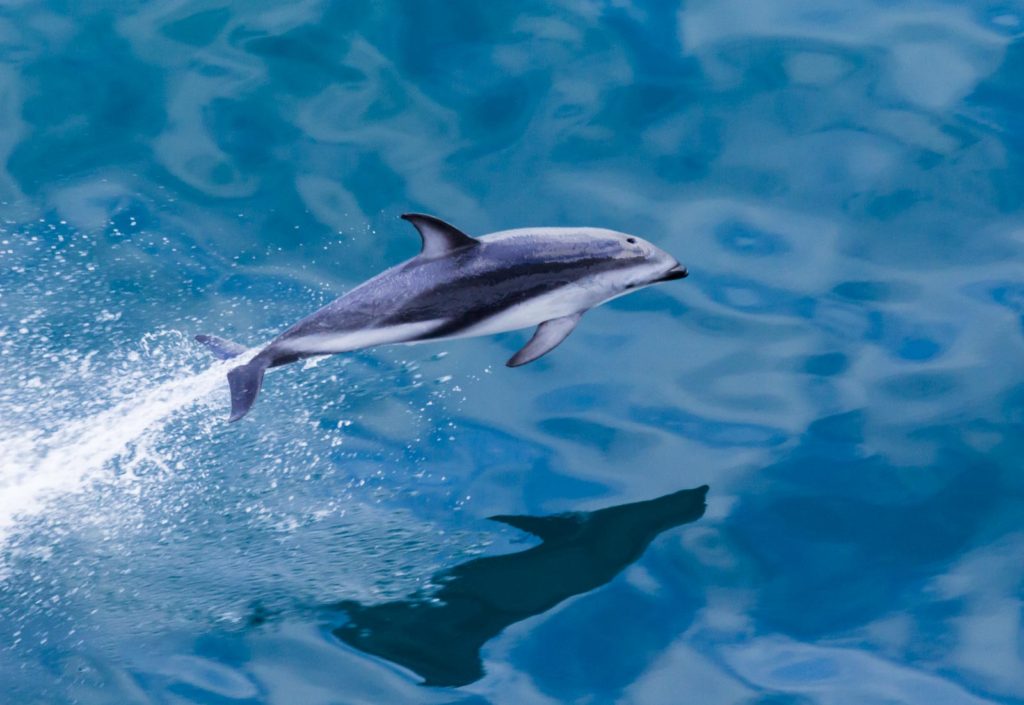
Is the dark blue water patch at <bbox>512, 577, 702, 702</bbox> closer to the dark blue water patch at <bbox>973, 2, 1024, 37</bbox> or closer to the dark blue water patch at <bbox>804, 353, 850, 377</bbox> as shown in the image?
the dark blue water patch at <bbox>804, 353, 850, 377</bbox>

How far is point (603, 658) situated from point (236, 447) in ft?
10.7

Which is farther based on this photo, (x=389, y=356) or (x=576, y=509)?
(x=389, y=356)

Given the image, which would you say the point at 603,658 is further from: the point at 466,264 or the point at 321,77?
the point at 321,77

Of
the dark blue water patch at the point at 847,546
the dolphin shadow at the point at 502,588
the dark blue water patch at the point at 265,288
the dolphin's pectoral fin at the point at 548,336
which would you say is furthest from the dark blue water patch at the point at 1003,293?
the dark blue water patch at the point at 265,288

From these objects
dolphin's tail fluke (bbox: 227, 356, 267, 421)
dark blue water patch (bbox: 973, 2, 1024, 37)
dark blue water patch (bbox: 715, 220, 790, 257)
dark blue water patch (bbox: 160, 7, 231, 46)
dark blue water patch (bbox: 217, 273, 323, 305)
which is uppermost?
dark blue water patch (bbox: 973, 2, 1024, 37)

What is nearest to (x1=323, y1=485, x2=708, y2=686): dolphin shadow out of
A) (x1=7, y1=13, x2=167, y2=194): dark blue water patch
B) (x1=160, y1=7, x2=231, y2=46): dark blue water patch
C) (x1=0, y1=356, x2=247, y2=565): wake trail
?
(x1=0, y1=356, x2=247, y2=565): wake trail

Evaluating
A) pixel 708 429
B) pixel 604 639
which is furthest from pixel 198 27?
pixel 604 639

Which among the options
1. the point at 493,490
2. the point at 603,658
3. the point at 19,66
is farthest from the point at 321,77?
the point at 603,658

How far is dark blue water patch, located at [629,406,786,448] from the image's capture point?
10.4 m

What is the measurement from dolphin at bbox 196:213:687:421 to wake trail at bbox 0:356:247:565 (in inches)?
56.4

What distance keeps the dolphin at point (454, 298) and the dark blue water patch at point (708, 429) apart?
1.87m

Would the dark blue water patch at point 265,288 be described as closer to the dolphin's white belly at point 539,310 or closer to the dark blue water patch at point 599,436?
the dark blue water patch at point 599,436

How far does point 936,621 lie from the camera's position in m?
9.08

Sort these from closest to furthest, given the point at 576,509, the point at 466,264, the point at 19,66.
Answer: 1. the point at 466,264
2. the point at 576,509
3. the point at 19,66
